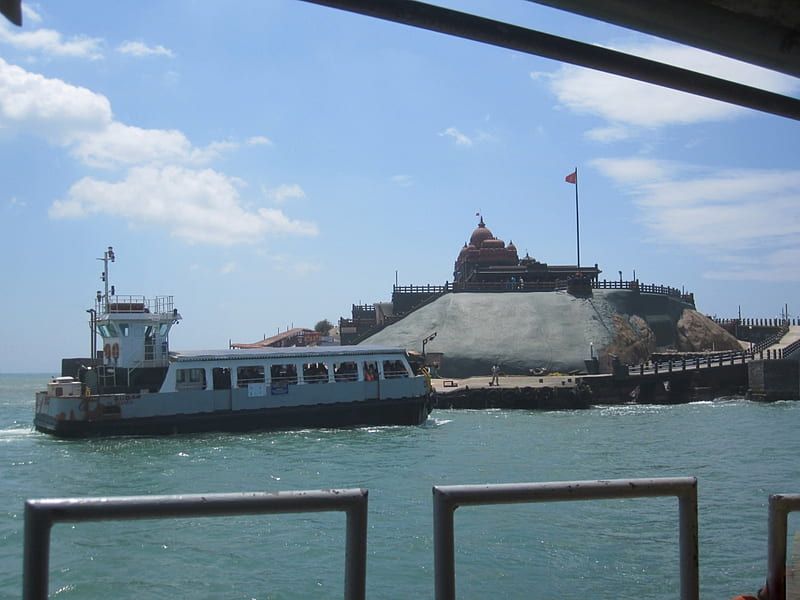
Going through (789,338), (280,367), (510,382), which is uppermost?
(789,338)

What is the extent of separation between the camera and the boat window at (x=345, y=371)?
3531cm

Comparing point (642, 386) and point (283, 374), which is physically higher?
point (283, 374)

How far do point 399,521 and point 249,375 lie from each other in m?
19.2

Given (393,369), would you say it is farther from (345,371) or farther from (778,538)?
(778,538)

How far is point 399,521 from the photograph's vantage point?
15914 mm

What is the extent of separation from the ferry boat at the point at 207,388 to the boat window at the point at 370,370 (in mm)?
53

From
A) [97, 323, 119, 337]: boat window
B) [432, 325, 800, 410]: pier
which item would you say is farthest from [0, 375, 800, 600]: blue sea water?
[432, 325, 800, 410]: pier

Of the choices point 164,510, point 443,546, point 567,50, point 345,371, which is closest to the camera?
point 164,510

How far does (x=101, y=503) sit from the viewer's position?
322 centimetres

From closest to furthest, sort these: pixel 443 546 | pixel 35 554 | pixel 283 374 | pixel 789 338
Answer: pixel 35 554, pixel 443 546, pixel 283 374, pixel 789 338

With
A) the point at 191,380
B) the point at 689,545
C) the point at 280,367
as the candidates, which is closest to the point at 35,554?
the point at 689,545

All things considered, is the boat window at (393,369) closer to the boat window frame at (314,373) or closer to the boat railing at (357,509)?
the boat window frame at (314,373)

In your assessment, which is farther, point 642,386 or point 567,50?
point 642,386

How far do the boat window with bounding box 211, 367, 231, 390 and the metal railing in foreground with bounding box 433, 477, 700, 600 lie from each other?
101 ft
